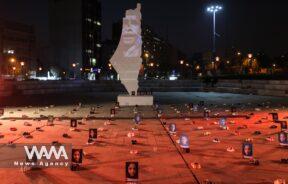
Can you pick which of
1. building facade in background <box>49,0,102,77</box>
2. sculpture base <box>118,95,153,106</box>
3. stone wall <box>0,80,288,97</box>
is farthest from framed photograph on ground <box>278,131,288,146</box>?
building facade in background <box>49,0,102,77</box>

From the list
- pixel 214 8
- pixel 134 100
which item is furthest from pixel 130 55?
pixel 214 8

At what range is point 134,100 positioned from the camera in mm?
28188

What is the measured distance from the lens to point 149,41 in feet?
538

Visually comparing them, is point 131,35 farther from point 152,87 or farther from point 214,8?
point 214,8

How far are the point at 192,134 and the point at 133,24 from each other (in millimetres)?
14256

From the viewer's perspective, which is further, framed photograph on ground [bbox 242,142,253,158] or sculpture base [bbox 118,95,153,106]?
sculpture base [bbox 118,95,153,106]

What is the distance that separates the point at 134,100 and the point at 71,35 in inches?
4054

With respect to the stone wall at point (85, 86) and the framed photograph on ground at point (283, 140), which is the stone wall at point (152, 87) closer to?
the stone wall at point (85, 86)

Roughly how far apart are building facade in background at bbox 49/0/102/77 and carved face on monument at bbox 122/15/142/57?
97.0 meters

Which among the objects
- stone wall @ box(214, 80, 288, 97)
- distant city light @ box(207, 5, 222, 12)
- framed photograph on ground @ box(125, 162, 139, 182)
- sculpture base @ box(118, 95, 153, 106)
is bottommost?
framed photograph on ground @ box(125, 162, 139, 182)

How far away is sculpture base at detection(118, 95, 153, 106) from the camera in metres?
27.9

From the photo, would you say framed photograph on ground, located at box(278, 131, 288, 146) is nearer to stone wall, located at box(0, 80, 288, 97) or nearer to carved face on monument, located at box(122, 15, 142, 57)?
carved face on monument, located at box(122, 15, 142, 57)

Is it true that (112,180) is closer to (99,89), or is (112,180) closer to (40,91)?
(40,91)

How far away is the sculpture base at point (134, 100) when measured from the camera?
27.9 m
